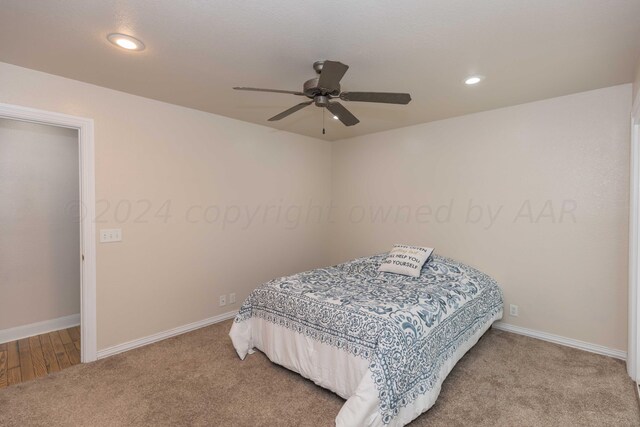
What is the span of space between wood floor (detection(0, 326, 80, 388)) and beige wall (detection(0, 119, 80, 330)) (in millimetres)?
293

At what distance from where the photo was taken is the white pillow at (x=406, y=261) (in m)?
3.31

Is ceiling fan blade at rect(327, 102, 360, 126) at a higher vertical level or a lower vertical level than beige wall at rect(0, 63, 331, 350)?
higher

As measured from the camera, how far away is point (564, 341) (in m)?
3.09

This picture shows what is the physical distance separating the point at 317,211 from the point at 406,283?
2241mm

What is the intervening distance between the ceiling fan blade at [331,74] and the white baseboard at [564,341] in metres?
3.12

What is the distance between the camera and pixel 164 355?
2926mm

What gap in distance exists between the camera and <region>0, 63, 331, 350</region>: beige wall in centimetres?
287

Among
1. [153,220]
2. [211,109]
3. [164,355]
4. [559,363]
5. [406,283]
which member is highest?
[211,109]

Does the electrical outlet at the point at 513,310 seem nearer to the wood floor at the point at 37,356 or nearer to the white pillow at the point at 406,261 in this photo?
the white pillow at the point at 406,261

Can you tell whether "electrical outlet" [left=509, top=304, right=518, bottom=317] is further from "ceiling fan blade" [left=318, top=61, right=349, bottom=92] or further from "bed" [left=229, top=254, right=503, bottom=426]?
"ceiling fan blade" [left=318, top=61, right=349, bottom=92]

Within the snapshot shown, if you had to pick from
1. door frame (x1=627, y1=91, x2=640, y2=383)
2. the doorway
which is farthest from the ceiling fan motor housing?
the doorway

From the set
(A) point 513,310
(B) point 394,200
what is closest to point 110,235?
(B) point 394,200

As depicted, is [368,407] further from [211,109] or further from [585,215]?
[211,109]

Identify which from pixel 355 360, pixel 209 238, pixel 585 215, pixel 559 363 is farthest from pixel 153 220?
pixel 585 215
